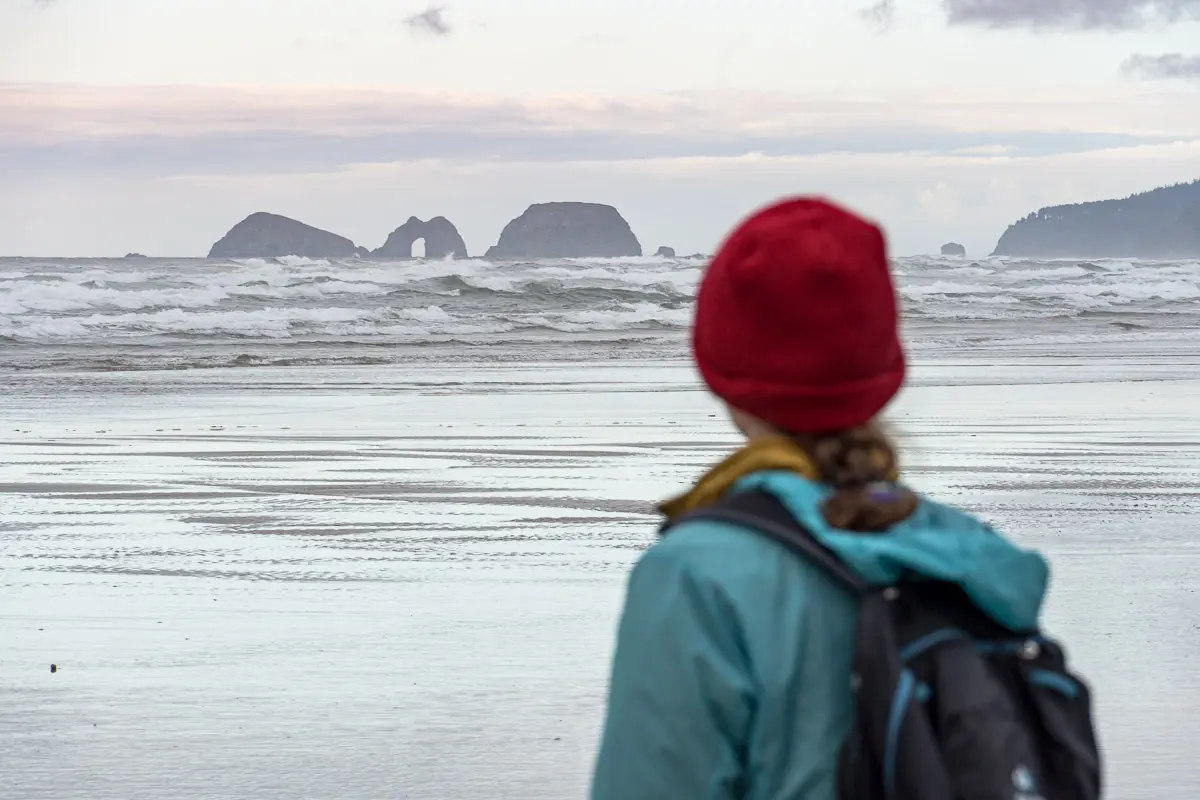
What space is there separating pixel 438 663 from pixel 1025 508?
13.3 feet

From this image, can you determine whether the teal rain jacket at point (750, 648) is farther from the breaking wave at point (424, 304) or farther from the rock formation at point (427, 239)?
the rock formation at point (427, 239)

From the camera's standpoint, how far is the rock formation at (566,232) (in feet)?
413

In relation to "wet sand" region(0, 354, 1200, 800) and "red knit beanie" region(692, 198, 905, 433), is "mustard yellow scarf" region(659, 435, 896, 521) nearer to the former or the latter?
"red knit beanie" region(692, 198, 905, 433)

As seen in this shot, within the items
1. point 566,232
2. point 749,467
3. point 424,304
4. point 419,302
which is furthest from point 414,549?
point 566,232

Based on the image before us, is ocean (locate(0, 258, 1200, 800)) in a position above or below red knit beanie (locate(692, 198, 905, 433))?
below

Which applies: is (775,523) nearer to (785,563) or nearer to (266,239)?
(785,563)

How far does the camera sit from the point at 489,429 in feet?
39.4

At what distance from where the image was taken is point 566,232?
126m

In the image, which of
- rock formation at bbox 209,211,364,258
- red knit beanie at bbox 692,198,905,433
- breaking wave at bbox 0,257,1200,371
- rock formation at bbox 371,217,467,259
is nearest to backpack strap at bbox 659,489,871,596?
red knit beanie at bbox 692,198,905,433

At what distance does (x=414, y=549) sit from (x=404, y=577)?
2.11 ft

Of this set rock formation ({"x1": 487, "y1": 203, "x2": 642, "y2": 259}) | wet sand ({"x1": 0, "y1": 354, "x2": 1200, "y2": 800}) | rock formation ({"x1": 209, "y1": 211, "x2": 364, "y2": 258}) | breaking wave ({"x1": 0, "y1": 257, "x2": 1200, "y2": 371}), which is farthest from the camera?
rock formation ({"x1": 487, "y1": 203, "x2": 642, "y2": 259})

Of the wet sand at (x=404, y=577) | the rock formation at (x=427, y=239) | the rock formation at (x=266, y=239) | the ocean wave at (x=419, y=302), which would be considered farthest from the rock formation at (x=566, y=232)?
the wet sand at (x=404, y=577)

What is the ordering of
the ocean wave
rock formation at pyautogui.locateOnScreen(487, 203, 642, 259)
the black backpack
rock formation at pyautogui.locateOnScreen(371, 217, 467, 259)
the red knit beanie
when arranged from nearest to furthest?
1. the black backpack
2. the red knit beanie
3. the ocean wave
4. rock formation at pyautogui.locateOnScreen(371, 217, 467, 259)
5. rock formation at pyautogui.locateOnScreen(487, 203, 642, 259)

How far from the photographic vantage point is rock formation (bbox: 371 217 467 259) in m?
120
